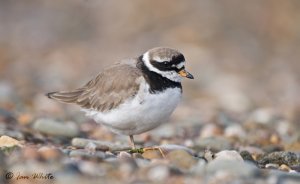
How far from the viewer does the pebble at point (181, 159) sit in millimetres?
6492

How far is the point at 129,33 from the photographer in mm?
18047

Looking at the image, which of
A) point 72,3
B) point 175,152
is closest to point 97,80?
point 175,152

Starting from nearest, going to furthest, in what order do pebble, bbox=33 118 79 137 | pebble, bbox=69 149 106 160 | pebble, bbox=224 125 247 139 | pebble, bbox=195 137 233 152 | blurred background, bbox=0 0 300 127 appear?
1. pebble, bbox=69 149 106 160
2. pebble, bbox=195 137 233 152
3. pebble, bbox=33 118 79 137
4. pebble, bbox=224 125 247 139
5. blurred background, bbox=0 0 300 127

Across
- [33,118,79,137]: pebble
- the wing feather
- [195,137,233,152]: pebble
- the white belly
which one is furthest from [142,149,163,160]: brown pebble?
[33,118,79,137]: pebble

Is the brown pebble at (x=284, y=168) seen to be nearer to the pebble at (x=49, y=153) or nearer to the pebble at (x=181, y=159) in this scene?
the pebble at (x=181, y=159)

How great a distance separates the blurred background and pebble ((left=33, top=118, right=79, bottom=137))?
10.3 ft

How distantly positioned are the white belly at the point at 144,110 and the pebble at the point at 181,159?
88cm

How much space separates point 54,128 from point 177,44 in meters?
8.04

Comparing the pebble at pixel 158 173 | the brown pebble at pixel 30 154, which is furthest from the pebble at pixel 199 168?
the brown pebble at pixel 30 154

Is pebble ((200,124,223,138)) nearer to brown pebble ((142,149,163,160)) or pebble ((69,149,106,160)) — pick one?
brown pebble ((142,149,163,160))

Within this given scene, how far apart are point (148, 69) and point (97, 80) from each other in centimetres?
91

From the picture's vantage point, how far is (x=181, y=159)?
6.62m

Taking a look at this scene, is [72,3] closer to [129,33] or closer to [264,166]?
[129,33]

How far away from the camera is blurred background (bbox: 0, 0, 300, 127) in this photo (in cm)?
1419
